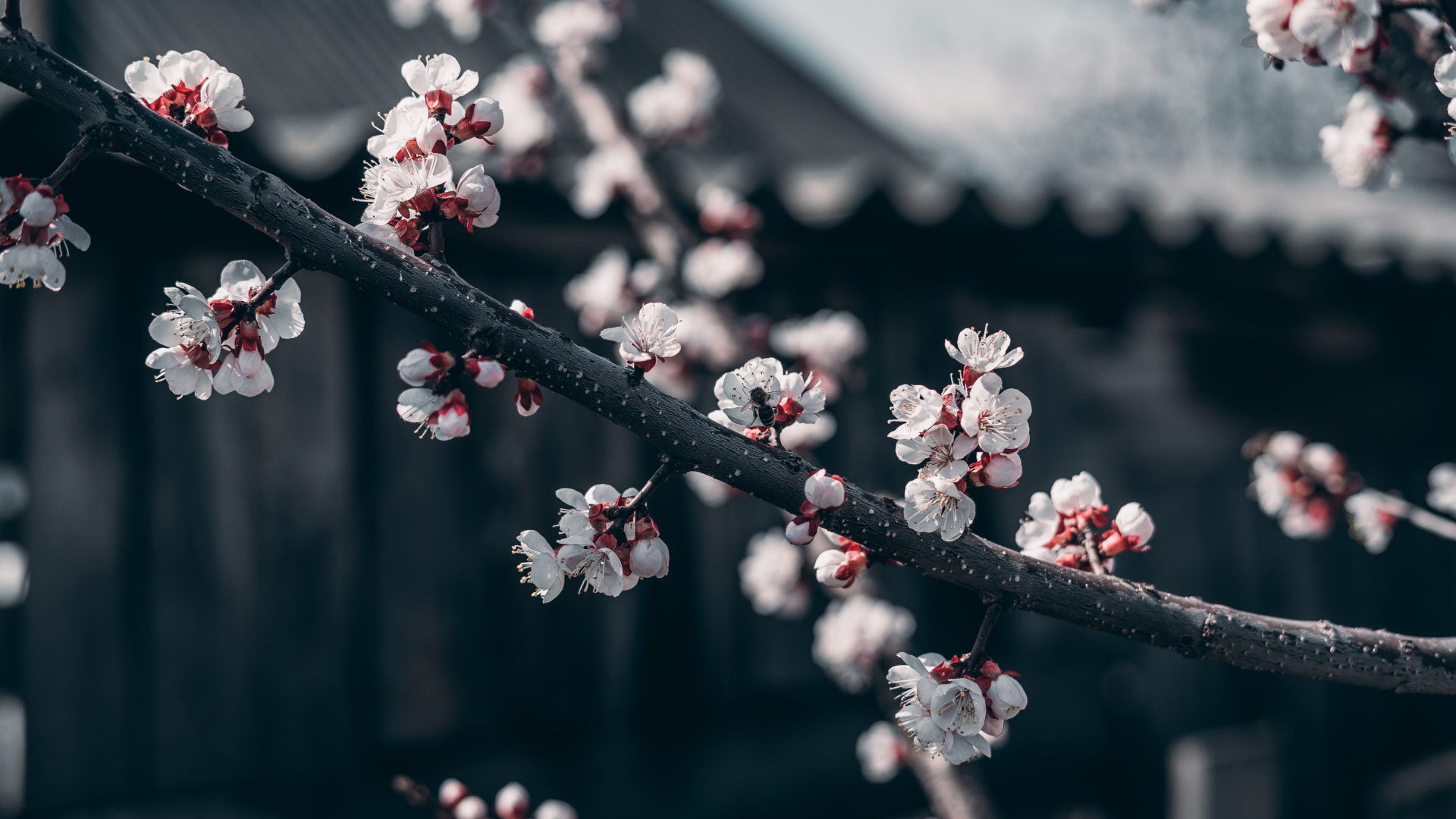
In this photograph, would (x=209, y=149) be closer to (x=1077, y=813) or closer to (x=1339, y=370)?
(x=1077, y=813)

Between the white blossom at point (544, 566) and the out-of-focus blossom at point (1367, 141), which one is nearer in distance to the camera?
the white blossom at point (544, 566)

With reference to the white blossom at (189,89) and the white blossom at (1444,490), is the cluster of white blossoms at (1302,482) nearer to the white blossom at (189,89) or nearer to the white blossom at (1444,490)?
the white blossom at (1444,490)

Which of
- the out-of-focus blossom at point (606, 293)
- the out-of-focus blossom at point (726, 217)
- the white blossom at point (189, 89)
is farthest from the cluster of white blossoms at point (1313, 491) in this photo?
the white blossom at point (189, 89)

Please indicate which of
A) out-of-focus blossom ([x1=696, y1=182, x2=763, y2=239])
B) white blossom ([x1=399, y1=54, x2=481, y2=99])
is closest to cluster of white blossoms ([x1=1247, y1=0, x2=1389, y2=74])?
white blossom ([x1=399, y1=54, x2=481, y2=99])

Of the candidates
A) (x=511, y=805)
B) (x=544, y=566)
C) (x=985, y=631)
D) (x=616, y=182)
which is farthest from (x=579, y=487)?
(x=985, y=631)

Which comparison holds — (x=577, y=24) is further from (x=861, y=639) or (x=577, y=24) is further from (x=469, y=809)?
(x=469, y=809)

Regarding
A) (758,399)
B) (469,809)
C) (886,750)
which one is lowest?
(469,809)

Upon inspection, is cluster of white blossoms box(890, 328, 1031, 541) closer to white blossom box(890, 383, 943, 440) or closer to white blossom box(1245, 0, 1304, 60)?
white blossom box(890, 383, 943, 440)

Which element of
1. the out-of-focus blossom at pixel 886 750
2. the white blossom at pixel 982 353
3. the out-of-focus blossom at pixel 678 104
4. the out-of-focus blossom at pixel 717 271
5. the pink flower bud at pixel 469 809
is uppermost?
the out-of-focus blossom at pixel 678 104
